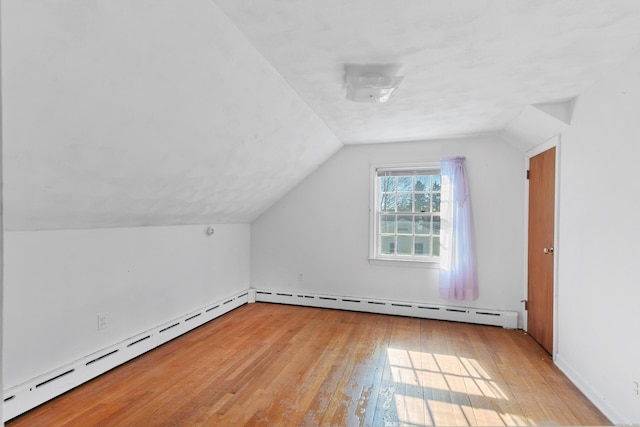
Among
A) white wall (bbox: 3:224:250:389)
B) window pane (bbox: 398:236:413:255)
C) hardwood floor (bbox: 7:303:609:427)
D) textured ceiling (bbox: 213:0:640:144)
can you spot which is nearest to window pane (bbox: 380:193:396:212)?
window pane (bbox: 398:236:413:255)

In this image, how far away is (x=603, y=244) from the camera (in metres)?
2.24

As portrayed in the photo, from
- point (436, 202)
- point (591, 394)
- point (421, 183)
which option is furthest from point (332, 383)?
point (421, 183)

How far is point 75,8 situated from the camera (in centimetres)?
131

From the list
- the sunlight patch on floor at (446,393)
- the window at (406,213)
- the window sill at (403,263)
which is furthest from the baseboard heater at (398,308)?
the sunlight patch on floor at (446,393)

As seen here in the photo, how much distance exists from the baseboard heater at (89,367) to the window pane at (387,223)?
2.37 m

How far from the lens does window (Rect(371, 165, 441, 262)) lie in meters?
4.16

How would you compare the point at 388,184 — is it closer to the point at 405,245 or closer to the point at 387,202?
the point at 387,202

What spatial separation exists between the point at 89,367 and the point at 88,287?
60 centimetres

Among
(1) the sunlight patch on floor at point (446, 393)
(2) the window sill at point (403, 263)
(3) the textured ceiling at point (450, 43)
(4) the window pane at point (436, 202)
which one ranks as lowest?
(1) the sunlight patch on floor at point (446, 393)

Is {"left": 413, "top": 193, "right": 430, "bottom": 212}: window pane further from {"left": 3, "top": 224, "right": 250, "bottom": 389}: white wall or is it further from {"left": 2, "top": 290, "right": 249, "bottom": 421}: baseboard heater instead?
{"left": 2, "top": 290, "right": 249, "bottom": 421}: baseboard heater

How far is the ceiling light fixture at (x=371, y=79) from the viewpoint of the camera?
2.19 meters

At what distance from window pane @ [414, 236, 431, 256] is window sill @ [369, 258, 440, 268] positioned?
155 mm

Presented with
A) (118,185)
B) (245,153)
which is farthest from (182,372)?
(245,153)

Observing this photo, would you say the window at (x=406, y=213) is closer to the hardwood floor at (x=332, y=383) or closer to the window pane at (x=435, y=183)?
the window pane at (x=435, y=183)
